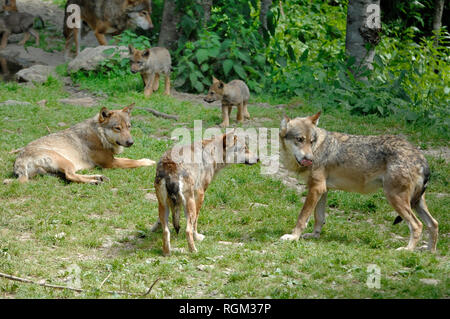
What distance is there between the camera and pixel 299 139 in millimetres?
8055

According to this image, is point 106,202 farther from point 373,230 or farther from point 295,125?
point 373,230

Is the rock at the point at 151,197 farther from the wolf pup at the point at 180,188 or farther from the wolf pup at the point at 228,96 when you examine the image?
the wolf pup at the point at 228,96

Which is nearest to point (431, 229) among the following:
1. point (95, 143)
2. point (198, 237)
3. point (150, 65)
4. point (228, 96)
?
point (198, 237)

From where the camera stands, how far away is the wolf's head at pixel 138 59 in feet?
48.8

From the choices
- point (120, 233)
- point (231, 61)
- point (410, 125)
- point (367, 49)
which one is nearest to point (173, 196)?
point (120, 233)

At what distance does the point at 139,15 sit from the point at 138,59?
→ 5340mm

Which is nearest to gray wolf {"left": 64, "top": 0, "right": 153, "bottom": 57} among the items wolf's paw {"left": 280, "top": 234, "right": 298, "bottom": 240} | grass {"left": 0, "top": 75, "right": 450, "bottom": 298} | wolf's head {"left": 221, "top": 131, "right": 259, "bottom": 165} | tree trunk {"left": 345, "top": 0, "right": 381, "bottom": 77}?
tree trunk {"left": 345, "top": 0, "right": 381, "bottom": 77}

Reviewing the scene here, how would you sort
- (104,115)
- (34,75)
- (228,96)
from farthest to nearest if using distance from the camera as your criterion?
(34,75) < (228,96) < (104,115)

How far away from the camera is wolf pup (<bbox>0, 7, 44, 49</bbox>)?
21.2 metres

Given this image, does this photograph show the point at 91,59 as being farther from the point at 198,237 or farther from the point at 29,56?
the point at 198,237

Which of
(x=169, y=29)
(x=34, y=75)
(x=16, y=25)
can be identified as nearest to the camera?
(x=34, y=75)

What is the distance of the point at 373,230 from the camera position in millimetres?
8305

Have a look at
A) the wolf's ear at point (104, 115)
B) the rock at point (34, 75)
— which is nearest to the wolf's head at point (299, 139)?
the wolf's ear at point (104, 115)
